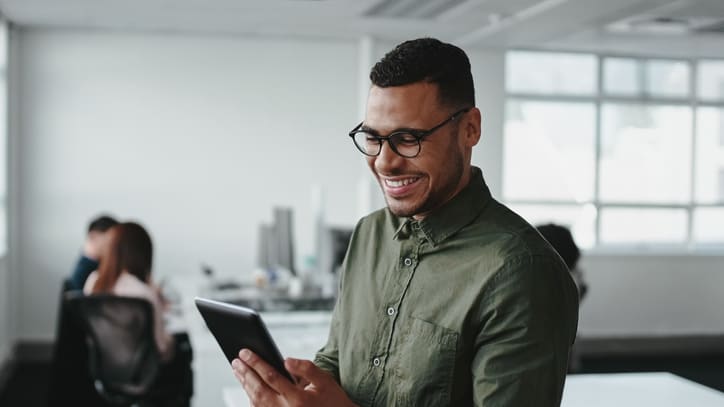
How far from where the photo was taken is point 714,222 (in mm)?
7504

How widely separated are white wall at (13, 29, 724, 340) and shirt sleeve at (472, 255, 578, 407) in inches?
232

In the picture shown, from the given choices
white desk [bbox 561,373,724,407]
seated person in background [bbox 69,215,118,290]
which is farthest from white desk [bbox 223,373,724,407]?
seated person in background [bbox 69,215,118,290]

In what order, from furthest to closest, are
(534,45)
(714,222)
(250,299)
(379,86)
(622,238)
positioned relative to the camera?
(622,238) < (714,222) < (534,45) < (250,299) < (379,86)

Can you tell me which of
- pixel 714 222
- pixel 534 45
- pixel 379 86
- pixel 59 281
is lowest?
pixel 59 281

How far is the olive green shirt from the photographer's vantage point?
138 cm

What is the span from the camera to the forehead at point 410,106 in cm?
149

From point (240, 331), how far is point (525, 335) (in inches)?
20.2

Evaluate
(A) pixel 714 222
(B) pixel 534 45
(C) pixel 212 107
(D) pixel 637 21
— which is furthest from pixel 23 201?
(A) pixel 714 222

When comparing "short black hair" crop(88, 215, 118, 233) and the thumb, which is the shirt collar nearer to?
the thumb

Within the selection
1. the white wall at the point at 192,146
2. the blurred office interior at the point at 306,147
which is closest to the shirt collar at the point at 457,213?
the blurred office interior at the point at 306,147

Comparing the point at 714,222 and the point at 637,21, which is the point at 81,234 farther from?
the point at 714,222

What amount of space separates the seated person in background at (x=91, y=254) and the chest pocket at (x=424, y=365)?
3.60 m

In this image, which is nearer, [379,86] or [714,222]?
[379,86]

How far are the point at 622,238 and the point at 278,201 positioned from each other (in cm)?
310
